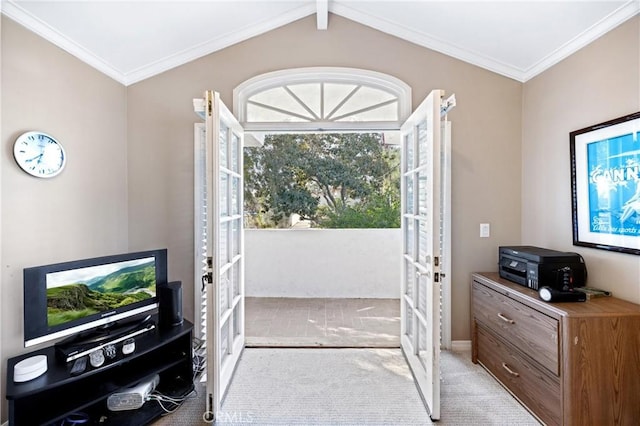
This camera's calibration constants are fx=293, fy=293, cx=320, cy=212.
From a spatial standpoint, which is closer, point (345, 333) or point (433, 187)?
point (433, 187)

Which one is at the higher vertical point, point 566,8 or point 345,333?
point 566,8

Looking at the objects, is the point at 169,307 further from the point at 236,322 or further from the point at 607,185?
the point at 607,185

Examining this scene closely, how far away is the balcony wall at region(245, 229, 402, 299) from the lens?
4.32 m

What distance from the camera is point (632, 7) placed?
1670 mm

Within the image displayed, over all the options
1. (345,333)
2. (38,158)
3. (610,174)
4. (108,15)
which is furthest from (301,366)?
(108,15)

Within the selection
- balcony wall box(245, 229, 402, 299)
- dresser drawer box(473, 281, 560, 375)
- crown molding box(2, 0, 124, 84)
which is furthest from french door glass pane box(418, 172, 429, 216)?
crown molding box(2, 0, 124, 84)

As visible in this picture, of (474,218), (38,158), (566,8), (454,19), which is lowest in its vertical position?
(474,218)

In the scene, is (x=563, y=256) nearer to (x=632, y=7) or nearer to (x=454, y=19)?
(x=632, y=7)

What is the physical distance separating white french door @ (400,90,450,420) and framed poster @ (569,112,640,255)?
881 mm

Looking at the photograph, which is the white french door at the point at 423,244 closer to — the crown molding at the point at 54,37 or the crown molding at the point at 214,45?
the crown molding at the point at 214,45

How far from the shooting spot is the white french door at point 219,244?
1.73 m

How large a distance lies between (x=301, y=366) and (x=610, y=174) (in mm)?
2502

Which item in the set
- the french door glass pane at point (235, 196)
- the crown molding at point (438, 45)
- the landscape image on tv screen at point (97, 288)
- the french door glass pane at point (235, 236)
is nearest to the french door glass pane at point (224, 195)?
the french door glass pane at point (235, 196)

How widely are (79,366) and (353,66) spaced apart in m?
2.89
